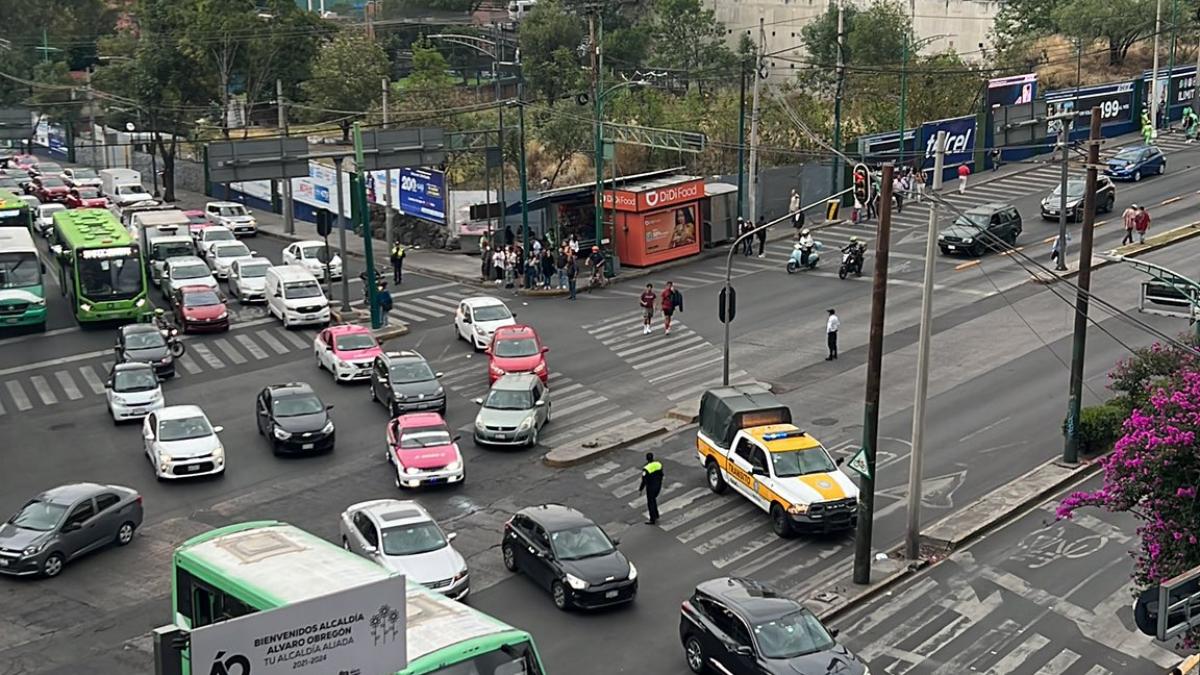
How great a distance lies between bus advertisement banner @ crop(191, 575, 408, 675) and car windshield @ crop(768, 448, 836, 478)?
14.5 m

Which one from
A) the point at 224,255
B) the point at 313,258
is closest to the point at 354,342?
the point at 313,258

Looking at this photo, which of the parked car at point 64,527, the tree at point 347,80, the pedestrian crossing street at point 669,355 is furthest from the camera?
the tree at point 347,80

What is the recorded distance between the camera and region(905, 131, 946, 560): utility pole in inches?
981

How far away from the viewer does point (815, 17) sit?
105 metres

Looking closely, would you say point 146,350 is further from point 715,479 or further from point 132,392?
point 715,479

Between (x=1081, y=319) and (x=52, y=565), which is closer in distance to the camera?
(x=52, y=565)

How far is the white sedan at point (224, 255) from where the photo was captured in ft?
177

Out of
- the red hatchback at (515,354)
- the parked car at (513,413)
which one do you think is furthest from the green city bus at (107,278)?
the parked car at (513,413)

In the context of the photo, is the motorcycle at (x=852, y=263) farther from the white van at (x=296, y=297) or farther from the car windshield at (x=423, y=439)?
the car windshield at (x=423, y=439)

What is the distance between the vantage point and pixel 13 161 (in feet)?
306

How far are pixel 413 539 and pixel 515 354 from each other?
14.0 m

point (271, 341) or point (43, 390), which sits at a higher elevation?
point (271, 341)

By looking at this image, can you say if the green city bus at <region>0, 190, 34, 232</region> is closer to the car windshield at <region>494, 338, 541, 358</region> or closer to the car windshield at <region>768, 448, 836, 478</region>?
the car windshield at <region>494, 338, 541, 358</region>

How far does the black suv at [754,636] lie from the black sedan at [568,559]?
82.8 inches
